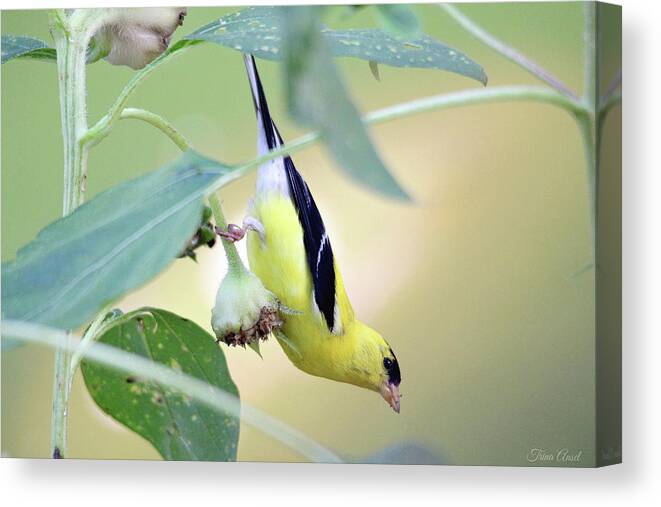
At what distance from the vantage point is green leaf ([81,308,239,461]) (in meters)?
2.12

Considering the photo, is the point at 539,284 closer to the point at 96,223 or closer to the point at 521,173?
the point at 521,173

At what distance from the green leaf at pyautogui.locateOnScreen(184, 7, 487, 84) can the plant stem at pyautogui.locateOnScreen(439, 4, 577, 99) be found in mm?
56

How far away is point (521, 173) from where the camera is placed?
2.00 meters

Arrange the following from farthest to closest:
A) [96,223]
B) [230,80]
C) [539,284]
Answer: [230,80] < [539,284] < [96,223]

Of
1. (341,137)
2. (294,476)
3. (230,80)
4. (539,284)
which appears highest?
(230,80)

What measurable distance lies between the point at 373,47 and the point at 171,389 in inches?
35.0

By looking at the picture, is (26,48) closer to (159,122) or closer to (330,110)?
(159,122)

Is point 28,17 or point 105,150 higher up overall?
point 28,17

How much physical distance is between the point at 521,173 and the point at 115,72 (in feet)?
3.10

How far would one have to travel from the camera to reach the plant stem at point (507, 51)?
6.50 feet

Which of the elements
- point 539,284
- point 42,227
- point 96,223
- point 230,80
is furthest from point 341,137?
point 42,227

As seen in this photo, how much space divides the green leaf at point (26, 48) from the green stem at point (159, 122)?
22cm

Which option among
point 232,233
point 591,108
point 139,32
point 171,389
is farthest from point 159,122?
point 591,108

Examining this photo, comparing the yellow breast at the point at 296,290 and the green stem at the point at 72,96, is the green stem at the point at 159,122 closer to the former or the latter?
the green stem at the point at 72,96
